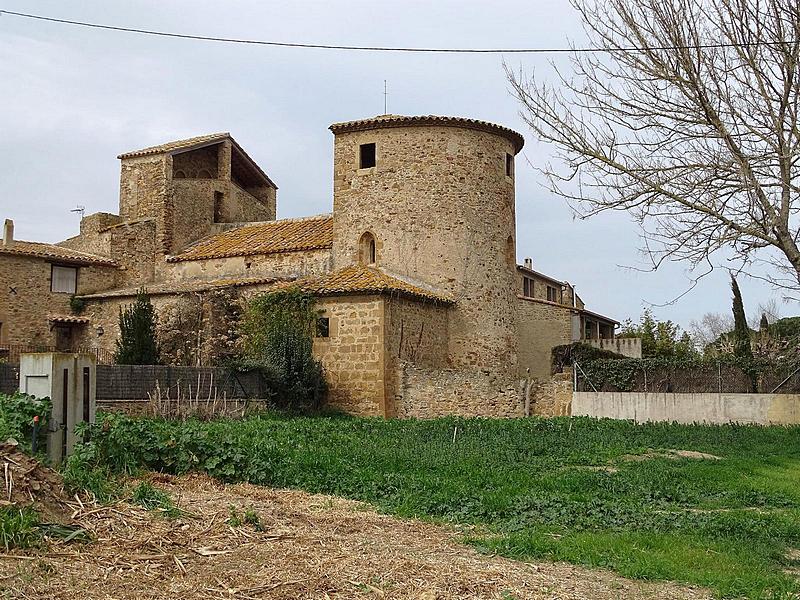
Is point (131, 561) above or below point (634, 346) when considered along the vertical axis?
below

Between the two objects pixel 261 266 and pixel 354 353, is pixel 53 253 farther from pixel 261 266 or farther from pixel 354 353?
pixel 354 353

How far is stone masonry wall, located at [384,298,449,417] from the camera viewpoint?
23.9m

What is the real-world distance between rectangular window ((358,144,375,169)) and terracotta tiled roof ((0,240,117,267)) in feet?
34.9

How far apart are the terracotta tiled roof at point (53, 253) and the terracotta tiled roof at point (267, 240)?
8.36ft

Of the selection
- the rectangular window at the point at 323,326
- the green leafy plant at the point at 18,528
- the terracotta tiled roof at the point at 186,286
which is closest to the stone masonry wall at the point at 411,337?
the rectangular window at the point at 323,326

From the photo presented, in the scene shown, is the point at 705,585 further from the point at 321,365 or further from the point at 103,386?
the point at 321,365

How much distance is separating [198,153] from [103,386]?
17075mm

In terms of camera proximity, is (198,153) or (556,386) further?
(198,153)

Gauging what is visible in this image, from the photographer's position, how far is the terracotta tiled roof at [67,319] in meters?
29.3

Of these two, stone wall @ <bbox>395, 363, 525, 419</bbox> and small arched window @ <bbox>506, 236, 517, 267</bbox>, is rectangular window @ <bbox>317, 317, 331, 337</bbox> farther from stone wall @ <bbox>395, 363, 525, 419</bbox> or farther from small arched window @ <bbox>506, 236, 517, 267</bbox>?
small arched window @ <bbox>506, 236, 517, 267</bbox>

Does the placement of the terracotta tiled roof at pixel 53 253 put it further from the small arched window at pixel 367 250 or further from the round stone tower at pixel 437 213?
the small arched window at pixel 367 250

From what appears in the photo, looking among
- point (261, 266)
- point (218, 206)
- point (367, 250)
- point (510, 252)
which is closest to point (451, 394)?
point (367, 250)

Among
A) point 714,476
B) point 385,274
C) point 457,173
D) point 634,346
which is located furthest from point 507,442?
point 634,346

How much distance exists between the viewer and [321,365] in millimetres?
24250
